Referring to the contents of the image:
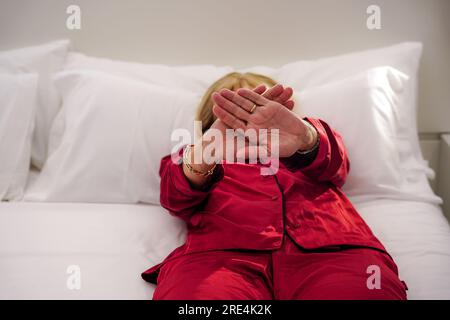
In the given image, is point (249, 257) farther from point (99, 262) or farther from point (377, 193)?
point (377, 193)

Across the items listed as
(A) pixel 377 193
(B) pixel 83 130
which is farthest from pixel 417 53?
(B) pixel 83 130

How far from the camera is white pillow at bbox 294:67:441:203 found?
116 cm

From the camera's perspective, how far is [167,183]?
3.11 ft

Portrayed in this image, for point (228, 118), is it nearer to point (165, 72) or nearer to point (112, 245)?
point (112, 245)

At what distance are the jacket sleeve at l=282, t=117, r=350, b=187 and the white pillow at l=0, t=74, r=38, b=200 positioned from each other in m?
0.90

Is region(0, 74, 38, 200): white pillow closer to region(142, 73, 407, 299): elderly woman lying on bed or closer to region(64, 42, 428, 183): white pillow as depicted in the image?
region(64, 42, 428, 183): white pillow

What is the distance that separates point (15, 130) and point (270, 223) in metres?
0.93

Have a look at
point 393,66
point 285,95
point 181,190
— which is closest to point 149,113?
point 181,190

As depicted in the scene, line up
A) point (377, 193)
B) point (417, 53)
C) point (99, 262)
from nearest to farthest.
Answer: point (99, 262)
point (377, 193)
point (417, 53)

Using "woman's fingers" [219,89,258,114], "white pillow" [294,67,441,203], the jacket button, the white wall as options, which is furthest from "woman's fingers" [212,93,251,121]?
the white wall

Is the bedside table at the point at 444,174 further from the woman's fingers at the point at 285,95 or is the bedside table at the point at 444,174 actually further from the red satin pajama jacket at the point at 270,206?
the woman's fingers at the point at 285,95

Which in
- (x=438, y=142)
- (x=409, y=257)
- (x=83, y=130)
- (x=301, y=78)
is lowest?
(x=409, y=257)

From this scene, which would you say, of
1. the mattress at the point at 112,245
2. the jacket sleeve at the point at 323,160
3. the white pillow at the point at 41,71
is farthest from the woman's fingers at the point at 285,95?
the white pillow at the point at 41,71
